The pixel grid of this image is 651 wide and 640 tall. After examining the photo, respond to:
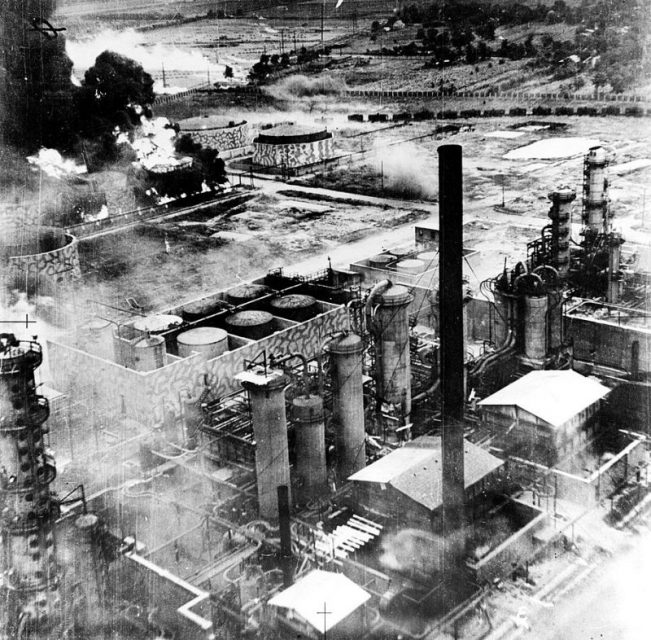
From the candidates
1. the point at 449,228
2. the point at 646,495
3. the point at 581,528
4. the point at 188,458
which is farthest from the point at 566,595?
the point at 188,458

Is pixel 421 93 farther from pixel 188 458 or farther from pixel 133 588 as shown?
pixel 133 588

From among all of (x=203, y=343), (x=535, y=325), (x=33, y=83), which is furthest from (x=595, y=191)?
(x=33, y=83)

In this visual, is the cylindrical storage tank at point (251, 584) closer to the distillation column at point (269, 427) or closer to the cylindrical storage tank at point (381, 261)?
the distillation column at point (269, 427)

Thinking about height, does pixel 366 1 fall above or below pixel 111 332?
above

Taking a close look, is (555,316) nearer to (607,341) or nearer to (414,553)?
(607,341)

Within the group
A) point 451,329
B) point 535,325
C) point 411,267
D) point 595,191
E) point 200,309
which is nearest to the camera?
point 451,329

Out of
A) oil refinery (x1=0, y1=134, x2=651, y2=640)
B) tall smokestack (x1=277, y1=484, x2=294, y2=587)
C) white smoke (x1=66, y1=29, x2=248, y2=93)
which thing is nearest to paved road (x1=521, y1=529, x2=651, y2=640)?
oil refinery (x1=0, y1=134, x2=651, y2=640)
